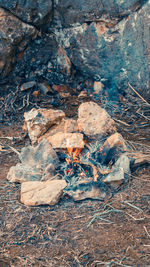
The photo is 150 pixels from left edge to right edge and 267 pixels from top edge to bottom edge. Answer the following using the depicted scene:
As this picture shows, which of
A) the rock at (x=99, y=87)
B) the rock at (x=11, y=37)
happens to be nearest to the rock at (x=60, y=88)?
the rock at (x=99, y=87)

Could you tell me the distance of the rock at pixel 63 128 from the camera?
3977 mm

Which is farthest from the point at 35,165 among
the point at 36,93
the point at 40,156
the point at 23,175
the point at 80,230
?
the point at 36,93

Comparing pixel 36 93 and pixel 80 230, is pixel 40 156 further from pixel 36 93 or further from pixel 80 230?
pixel 36 93

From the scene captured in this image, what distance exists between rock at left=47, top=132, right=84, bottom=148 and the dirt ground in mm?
660

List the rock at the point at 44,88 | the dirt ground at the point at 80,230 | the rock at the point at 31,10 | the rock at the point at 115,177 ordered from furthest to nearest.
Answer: the rock at the point at 44,88, the rock at the point at 31,10, the rock at the point at 115,177, the dirt ground at the point at 80,230

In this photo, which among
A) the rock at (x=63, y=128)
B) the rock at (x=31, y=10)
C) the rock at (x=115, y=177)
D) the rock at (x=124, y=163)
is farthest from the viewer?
the rock at (x=31, y=10)

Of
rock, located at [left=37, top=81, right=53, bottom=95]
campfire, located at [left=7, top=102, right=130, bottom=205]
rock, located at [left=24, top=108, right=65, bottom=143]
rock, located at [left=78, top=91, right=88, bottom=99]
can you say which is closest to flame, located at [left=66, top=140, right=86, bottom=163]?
campfire, located at [left=7, top=102, right=130, bottom=205]

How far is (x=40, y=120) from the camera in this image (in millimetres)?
4117

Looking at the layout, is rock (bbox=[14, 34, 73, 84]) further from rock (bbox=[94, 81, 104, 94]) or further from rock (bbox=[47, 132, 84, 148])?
rock (bbox=[47, 132, 84, 148])

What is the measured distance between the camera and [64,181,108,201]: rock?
10.2 ft

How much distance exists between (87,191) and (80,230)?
0.48 meters

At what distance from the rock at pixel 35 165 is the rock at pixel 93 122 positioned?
53 cm

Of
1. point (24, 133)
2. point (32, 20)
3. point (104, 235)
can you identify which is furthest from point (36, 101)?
point (104, 235)

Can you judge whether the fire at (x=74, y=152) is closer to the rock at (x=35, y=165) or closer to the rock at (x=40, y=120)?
the rock at (x=35, y=165)
